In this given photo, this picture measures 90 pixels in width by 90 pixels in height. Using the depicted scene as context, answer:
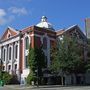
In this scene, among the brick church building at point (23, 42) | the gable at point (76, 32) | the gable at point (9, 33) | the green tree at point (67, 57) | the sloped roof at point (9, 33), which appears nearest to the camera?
the green tree at point (67, 57)

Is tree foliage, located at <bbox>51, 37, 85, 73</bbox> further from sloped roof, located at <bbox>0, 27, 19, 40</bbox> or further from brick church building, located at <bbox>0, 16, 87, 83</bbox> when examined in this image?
sloped roof, located at <bbox>0, 27, 19, 40</bbox>

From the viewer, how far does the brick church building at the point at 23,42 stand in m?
66.1

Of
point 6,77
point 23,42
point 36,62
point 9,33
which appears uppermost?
point 9,33

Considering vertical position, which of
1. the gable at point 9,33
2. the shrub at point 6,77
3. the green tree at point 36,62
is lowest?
the shrub at point 6,77

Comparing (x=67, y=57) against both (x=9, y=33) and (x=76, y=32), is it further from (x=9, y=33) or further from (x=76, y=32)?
(x=9, y=33)

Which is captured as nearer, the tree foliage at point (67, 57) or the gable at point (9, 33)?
the tree foliage at point (67, 57)

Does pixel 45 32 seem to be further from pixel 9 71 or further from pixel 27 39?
pixel 9 71

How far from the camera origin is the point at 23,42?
6819 cm

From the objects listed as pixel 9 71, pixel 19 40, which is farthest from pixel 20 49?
pixel 9 71

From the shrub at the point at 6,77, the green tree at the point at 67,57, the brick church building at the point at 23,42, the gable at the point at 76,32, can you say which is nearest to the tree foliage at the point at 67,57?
the green tree at the point at 67,57

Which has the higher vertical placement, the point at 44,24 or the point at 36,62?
the point at 44,24

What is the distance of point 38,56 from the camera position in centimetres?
5984

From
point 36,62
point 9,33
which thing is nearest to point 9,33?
point 9,33

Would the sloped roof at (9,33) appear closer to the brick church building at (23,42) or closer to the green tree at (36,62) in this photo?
the brick church building at (23,42)
